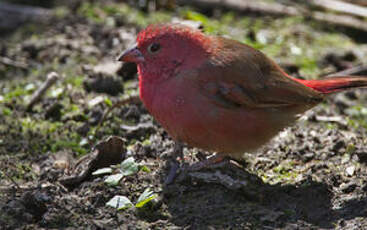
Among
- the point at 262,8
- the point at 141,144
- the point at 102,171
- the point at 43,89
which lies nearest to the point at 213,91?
the point at 141,144

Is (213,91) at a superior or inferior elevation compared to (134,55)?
inferior

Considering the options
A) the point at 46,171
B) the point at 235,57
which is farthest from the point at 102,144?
the point at 235,57

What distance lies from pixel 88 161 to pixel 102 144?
0.55 feet

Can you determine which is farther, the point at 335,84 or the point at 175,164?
the point at 335,84

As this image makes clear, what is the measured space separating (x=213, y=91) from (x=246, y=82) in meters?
0.28

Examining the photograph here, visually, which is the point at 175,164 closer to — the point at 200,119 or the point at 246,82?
the point at 200,119

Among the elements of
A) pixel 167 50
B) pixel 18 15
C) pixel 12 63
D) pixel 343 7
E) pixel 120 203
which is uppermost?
pixel 167 50

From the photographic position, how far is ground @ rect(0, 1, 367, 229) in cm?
334

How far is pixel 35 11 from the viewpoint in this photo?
660cm

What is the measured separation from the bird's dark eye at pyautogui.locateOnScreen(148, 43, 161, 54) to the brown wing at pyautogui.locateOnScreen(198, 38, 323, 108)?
37cm

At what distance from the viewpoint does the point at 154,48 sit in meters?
3.94

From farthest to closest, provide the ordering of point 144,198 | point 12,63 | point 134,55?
point 12,63
point 134,55
point 144,198

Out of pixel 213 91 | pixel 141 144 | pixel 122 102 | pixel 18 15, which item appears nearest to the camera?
pixel 213 91

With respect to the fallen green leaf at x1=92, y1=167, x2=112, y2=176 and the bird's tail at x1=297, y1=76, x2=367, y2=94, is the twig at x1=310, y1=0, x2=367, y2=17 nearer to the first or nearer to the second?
the bird's tail at x1=297, y1=76, x2=367, y2=94
